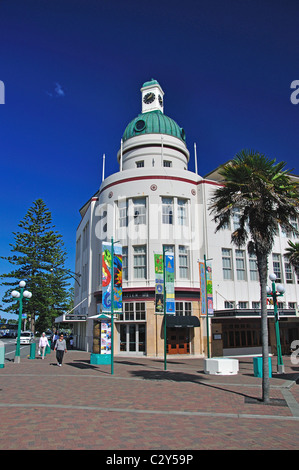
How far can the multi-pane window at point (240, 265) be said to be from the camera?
33.1m

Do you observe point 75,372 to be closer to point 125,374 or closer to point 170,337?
point 125,374

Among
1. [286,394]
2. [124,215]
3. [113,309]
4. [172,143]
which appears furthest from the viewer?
[172,143]

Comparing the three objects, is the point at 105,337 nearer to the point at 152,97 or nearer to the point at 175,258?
the point at 175,258

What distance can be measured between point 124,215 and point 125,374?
55.8 ft

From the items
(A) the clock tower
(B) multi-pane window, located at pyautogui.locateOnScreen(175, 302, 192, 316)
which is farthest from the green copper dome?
(B) multi-pane window, located at pyautogui.locateOnScreen(175, 302, 192, 316)

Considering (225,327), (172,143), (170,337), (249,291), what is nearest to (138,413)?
(170,337)

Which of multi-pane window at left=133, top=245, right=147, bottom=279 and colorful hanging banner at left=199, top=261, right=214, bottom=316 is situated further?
multi-pane window at left=133, top=245, right=147, bottom=279

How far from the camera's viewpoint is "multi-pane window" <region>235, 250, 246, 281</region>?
109 feet

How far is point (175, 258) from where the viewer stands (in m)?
30.9

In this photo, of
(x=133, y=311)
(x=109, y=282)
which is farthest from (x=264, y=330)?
(x=133, y=311)

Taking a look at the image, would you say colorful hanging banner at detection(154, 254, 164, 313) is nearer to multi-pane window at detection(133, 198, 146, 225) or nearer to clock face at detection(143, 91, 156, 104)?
multi-pane window at detection(133, 198, 146, 225)

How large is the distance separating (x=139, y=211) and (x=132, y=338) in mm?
10686

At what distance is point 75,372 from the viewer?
1795cm

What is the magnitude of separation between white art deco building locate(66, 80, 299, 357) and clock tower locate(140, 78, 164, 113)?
198 inches
